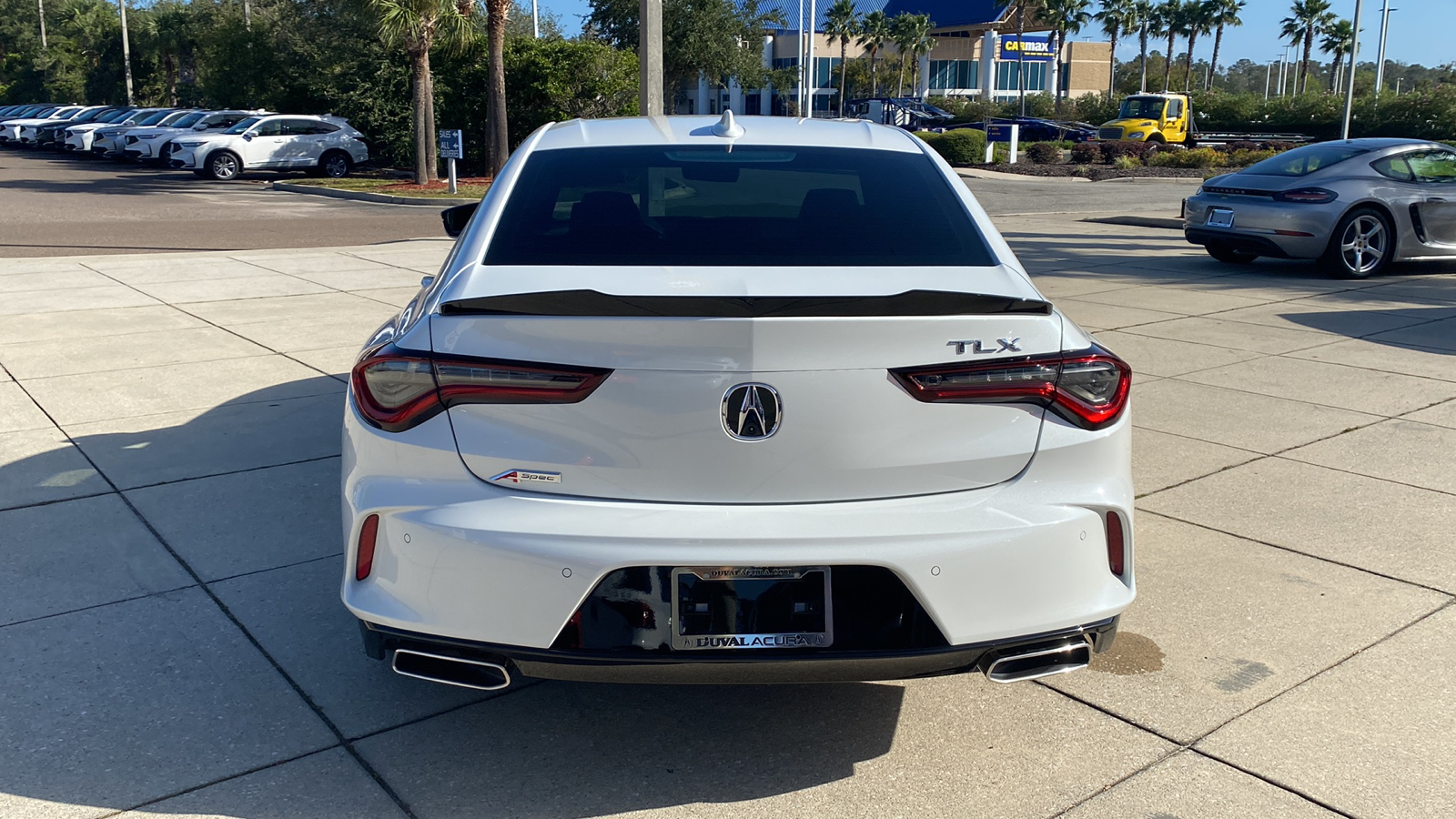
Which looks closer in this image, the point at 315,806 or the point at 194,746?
the point at 315,806

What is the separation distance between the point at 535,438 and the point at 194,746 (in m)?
1.40

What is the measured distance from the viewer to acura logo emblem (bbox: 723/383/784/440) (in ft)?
9.16

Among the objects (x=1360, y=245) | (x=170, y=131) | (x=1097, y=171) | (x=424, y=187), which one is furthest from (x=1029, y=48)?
(x=1360, y=245)

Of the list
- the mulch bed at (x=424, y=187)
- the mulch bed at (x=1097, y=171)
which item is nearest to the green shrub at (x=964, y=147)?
the mulch bed at (x=1097, y=171)

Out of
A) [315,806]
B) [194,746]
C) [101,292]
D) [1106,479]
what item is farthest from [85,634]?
[101,292]

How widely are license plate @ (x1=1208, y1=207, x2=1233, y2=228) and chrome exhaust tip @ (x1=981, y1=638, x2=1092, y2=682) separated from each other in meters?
11.3

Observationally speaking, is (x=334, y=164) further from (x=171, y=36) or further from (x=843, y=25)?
(x=843, y=25)

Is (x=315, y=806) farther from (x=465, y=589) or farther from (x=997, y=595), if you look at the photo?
(x=997, y=595)

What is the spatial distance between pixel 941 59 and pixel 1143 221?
75379 mm

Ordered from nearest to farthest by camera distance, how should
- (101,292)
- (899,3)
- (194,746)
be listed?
1. (194,746)
2. (101,292)
3. (899,3)

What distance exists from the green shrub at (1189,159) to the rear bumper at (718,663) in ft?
120

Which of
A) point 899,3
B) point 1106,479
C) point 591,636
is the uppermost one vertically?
point 899,3

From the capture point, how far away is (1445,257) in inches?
508

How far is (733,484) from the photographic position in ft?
9.25
